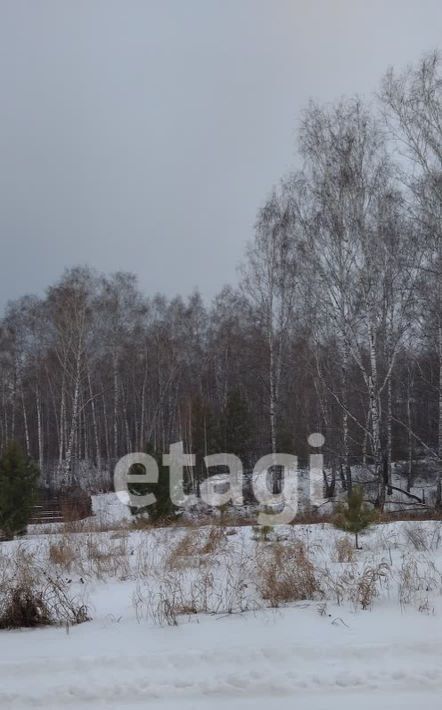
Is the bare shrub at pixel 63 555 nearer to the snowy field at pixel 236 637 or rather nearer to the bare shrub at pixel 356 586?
the snowy field at pixel 236 637

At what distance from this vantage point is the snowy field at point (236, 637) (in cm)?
273

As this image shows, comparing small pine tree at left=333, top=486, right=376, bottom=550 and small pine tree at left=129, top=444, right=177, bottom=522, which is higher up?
small pine tree at left=333, top=486, right=376, bottom=550

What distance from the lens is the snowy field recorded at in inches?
108

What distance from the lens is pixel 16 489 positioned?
10.5 m

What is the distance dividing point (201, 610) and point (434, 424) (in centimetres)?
2052

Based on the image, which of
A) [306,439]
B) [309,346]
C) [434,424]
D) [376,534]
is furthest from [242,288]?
[376,534]

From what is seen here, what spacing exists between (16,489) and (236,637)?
8.31m

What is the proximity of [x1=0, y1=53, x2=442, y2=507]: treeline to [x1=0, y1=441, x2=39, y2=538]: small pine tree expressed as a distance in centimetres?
695

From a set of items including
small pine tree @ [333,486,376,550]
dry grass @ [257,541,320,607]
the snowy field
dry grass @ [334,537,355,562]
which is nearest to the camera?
the snowy field

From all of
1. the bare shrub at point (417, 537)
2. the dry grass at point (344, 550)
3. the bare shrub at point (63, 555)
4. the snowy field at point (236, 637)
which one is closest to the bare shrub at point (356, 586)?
the snowy field at point (236, 637)

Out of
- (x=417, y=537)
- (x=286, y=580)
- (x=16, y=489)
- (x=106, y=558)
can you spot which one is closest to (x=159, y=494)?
(x=16, y=489)

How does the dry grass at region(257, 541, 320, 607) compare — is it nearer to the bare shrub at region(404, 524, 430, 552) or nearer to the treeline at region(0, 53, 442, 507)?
the bare shrub at region(404, 524, 430, 552)

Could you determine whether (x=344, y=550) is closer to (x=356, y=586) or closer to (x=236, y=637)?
(x=356, y=586)

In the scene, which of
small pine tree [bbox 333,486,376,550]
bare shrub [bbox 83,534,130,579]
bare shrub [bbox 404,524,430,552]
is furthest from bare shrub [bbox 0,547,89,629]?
bare shrub [bbox 404,524,430,552]
